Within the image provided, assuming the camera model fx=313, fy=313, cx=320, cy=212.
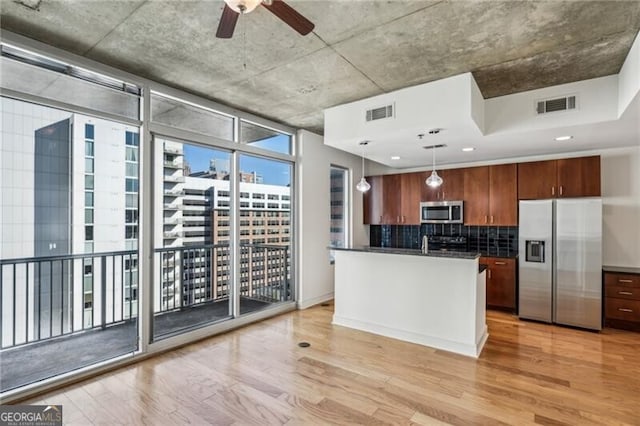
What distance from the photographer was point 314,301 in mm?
5410

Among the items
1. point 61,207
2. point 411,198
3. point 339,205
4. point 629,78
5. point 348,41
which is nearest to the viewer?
point 348,41

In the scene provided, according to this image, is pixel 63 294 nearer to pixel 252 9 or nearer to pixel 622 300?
pixel 252 9

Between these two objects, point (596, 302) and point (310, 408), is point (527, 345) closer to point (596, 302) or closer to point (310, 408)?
point (596, 302)

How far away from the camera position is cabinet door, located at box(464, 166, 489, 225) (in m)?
5.22

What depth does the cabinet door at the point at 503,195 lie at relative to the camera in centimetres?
495

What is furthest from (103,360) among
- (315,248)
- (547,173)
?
(547,173)

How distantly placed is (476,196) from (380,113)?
2.65 m

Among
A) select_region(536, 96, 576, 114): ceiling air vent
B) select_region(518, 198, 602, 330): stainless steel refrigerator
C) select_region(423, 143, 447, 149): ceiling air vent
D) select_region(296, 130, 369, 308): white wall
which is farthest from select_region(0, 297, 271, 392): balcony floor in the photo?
select_region(536, 96, 576, 114): ceiling air vent

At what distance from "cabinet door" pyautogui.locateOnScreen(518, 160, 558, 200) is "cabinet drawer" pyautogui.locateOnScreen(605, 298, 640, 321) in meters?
1.58

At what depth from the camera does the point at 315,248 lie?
5449 mm

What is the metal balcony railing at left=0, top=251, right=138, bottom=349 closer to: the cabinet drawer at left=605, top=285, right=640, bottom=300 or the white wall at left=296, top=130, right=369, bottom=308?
the white wall at left=296, top=130, right=369, bottom=308

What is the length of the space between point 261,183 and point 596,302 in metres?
4.83

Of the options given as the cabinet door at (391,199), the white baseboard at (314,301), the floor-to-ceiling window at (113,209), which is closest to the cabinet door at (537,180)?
the cabinet door at (391,199)

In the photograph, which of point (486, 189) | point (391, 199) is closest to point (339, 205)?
point (391, 199)
